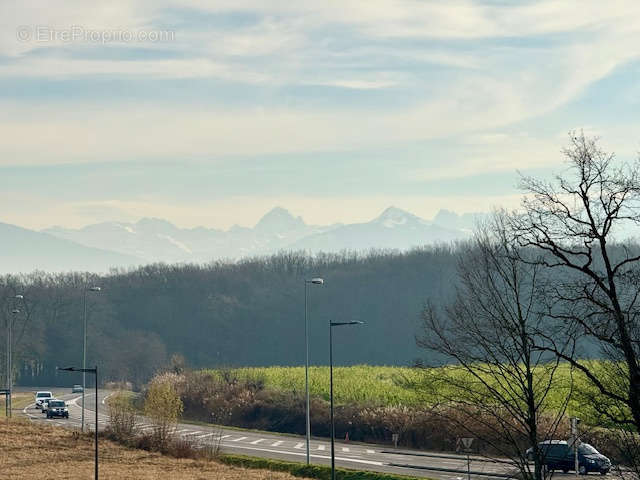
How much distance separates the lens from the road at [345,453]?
4847 cm

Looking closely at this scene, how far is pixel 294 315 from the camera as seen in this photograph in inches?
6875

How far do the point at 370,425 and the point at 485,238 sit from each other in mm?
41237

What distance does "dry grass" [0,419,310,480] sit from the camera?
47.5 m

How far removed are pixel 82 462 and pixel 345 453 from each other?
51.9ft

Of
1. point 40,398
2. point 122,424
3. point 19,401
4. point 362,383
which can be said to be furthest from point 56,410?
point 19,401

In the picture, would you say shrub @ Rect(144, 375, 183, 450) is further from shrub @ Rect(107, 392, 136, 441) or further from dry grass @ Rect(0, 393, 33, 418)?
dry grass @ Rect(0, 393, 33, 418)

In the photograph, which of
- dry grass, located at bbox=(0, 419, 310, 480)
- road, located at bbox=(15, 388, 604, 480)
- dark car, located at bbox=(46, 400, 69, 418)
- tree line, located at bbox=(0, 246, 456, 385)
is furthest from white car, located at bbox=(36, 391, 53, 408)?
tree line, located at bbox=(0, 246, 456, 385)

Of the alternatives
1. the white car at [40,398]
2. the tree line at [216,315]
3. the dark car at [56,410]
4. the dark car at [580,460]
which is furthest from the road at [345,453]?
the tree line at [216,315]

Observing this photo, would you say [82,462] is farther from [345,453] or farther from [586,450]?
[586,450]

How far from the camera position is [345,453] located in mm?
57719

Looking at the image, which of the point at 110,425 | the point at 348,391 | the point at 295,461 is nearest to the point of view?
the point at 295,461

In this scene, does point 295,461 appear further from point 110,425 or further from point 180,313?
point 180,313

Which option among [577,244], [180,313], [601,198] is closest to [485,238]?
[577,244]

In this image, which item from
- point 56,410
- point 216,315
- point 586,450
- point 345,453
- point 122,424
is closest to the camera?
point 586,450
